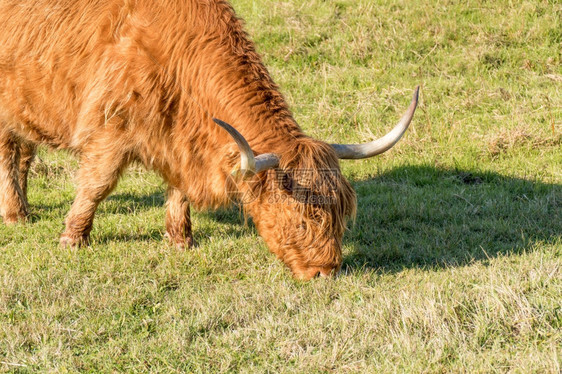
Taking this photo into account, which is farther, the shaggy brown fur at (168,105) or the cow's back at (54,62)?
the cow's back at (54,62)

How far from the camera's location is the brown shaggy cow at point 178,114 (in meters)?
4.64

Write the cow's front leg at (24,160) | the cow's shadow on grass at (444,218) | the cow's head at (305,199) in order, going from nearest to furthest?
the cow's head at (305,199)
the cow's shadow on grass at (444,218)
the cow's front leg at (24,160)

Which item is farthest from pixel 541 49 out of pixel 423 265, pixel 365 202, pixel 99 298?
pixel 99 298

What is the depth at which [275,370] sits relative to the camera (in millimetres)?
3703

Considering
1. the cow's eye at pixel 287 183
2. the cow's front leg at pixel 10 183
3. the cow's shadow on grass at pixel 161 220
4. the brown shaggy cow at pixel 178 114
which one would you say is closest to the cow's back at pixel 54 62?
the brown shaggy cow at pixel 178 114

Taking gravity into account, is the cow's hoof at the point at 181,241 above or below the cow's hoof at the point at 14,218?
above

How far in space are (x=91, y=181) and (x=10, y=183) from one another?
56.3 inches

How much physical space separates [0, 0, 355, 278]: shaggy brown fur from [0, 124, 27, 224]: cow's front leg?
→ 0.85 metres

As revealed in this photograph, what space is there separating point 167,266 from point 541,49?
629 centimetres

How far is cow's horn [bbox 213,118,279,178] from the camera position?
13.8ft

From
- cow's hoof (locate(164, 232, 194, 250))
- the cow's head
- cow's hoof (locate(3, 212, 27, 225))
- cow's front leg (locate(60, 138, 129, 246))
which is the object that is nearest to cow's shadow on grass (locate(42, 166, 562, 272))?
cow's hoof (locate(164, 232, 194, 250))

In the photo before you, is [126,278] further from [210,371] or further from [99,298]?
[210,371]

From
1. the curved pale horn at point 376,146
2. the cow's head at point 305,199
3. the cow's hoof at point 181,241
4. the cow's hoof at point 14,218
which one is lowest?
the cow's hoof at point 14,218

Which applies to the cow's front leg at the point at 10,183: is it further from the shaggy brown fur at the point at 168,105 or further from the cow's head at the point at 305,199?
the cow's head at the point at 305,199
